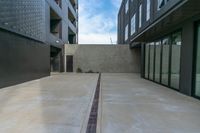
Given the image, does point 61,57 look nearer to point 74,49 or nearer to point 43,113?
point 74,49

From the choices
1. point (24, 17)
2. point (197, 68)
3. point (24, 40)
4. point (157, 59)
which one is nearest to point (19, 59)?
point (24, 40)

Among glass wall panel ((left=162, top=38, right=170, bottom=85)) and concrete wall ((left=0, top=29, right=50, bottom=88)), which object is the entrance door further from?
glass wall panel ((left=162, top=38, right=170, bottom=85))

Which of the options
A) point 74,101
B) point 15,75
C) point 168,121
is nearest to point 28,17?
point 15,75

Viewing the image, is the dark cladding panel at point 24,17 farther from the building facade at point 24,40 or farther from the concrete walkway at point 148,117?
the concrete walkway at point 148,117

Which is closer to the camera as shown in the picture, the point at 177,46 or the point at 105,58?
the point at 177,46

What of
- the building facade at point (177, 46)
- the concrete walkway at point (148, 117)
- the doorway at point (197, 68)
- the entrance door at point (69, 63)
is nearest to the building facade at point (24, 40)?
the entrance door at point (69, 63)

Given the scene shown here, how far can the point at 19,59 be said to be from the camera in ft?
32.5

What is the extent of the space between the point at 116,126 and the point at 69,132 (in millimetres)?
869

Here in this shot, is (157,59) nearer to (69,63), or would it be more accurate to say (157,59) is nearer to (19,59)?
(19,59)

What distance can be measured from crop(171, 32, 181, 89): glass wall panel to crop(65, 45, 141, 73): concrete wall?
11556mm

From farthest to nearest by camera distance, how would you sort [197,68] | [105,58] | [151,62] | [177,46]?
[105,58] → [151,62] → [177,46] → [197,68]

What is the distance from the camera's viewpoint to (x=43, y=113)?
4.47 metres

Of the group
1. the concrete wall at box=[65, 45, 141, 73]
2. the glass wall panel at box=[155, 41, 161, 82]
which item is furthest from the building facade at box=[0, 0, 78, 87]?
the glass wall panel at box=[155, 41, 161, 82]

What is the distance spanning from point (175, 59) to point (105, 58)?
12268 millimetres
